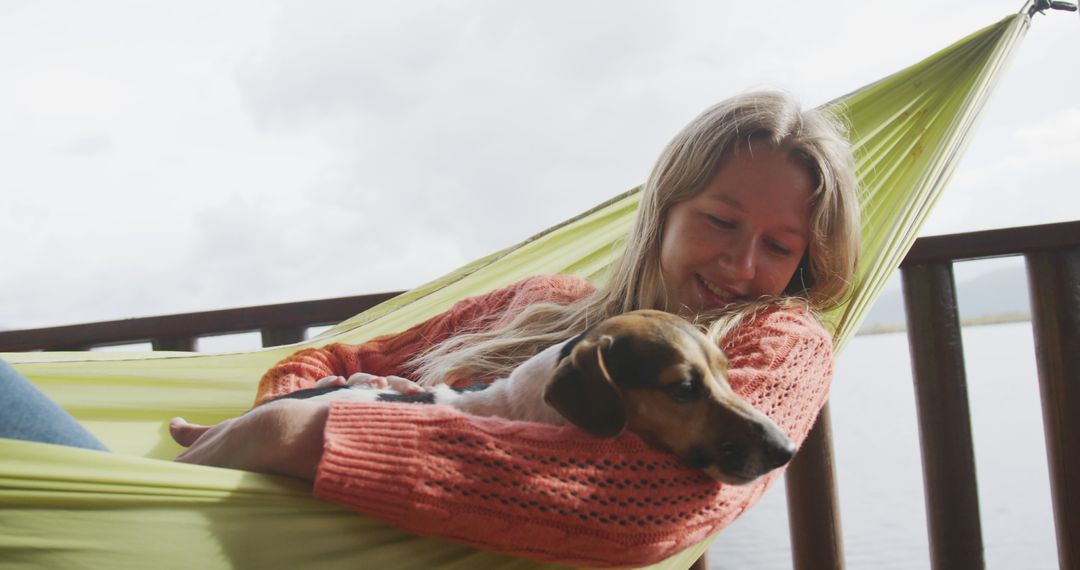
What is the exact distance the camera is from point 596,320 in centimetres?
146

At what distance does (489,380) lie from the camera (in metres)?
1.32

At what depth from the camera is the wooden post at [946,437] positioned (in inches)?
68.8

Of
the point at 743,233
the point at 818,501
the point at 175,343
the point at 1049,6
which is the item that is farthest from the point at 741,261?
the point at 175,343

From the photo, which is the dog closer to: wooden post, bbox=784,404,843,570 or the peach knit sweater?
the peach knit sweater

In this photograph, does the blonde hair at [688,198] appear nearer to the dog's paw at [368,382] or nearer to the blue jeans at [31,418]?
the dog's paw at [368,382]

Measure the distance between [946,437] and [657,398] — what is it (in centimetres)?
111

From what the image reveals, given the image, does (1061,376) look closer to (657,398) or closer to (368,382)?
(657,398)

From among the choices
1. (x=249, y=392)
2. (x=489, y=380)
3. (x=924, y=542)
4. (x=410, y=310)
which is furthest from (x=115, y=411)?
(x=924, y=542)

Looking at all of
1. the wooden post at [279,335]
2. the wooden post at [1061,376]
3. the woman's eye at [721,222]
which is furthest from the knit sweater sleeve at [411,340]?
the wooden post at [1061,376]

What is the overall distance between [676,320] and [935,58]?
124 centimetres

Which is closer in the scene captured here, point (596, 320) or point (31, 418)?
point (31, 418)

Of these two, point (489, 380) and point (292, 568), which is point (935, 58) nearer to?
point (489, 380)

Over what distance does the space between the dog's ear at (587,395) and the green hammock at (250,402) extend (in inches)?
6.4

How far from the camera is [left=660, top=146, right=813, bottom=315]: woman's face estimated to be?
4.33ft
